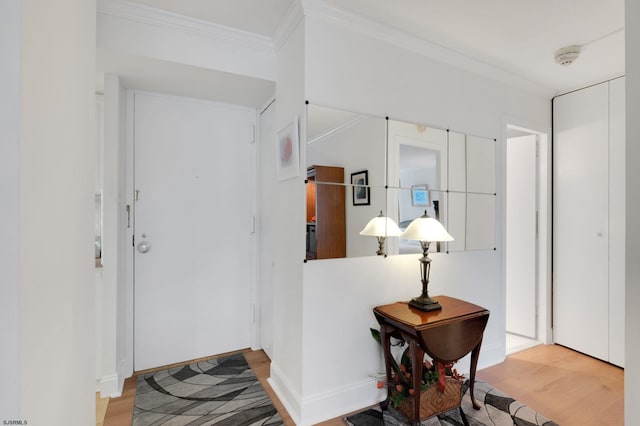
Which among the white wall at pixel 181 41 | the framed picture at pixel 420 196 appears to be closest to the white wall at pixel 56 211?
the white wall at pixel 181 41

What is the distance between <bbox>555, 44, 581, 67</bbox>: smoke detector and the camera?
2266mm

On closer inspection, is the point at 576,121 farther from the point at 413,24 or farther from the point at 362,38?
the point at 362,38

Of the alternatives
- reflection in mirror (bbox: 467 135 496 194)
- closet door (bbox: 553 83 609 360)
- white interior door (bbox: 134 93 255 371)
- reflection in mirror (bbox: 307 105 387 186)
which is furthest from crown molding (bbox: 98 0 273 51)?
closet door (bbox: 553 83 609 360)

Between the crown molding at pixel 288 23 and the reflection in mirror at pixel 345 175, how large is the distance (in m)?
0.55

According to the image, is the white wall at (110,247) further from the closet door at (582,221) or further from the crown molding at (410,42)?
the closet door at (582,221)

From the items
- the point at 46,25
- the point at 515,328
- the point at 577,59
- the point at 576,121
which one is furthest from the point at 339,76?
the point at 515,328

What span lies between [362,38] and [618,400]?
2971mm

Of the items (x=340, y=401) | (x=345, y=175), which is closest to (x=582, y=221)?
(x=345, y=175)

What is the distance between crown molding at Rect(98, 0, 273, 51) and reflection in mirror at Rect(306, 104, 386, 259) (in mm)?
755

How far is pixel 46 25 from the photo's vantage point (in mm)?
562

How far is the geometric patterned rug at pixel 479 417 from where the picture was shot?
182 centimetres

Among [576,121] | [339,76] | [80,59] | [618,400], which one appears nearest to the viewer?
[80,59]

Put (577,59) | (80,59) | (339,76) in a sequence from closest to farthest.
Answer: (80,59), (339,76), (577,59)

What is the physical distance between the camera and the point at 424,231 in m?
1.89
